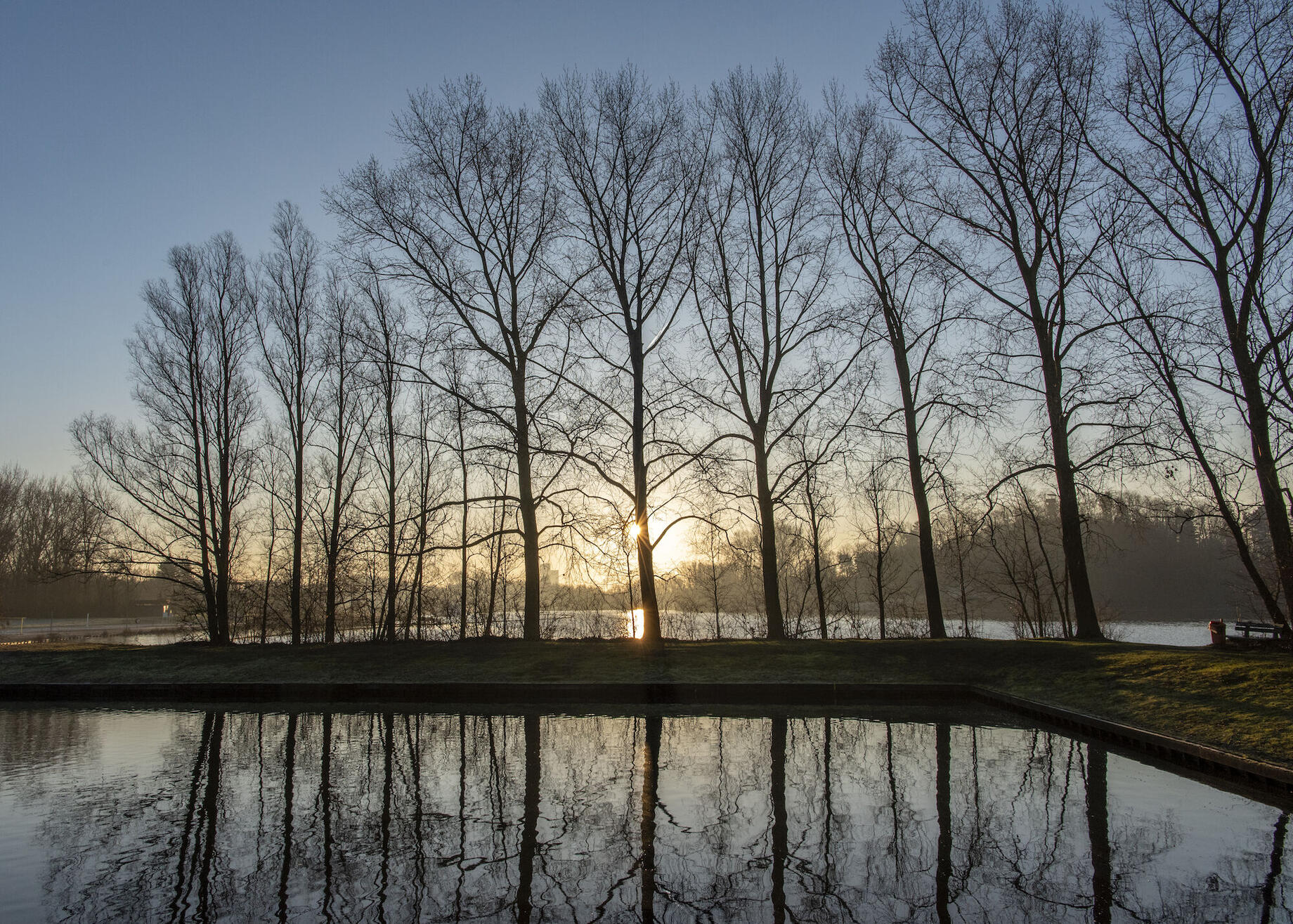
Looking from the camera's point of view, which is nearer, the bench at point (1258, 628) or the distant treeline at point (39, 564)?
the bench at point (1258, 628)

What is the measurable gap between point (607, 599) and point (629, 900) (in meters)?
21.8

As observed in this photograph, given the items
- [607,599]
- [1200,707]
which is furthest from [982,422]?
[607,599]

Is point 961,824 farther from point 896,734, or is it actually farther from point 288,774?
point 288,774

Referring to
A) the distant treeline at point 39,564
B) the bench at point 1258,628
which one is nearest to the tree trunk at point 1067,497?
the bench at point 1258,628

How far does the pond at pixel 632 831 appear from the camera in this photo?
186 inches

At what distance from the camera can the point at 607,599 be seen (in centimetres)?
2645

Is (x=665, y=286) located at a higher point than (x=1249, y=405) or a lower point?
higher

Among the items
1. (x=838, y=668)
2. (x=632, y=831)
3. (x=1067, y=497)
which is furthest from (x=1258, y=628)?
(x=632, y=831)

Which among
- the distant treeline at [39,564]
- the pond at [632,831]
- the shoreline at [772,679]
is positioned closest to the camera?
the pond at [632,831]

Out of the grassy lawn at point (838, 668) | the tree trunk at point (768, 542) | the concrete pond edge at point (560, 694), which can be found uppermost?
the tree trunk at point (768, 542)

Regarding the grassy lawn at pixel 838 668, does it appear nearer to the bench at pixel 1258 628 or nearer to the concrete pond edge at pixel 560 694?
the concrete pond edge at pixel 560 694

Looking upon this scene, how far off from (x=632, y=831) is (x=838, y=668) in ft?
33.7

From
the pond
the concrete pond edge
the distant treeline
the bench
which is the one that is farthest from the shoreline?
the distant treeline

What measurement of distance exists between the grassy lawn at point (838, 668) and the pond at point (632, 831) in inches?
67.0
